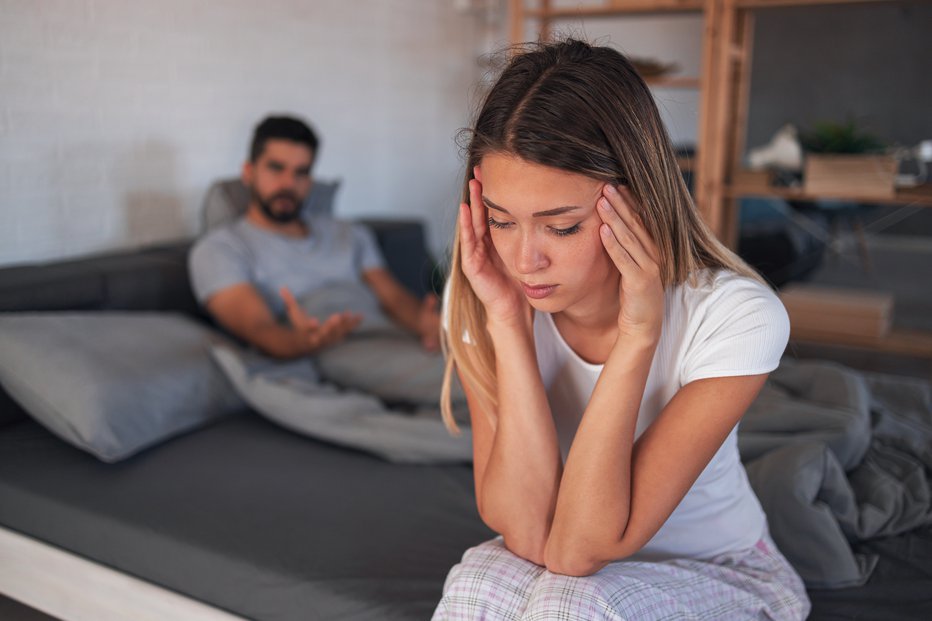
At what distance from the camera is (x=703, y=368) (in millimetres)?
1146

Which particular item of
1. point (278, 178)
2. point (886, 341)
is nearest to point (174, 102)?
point (278, 178)

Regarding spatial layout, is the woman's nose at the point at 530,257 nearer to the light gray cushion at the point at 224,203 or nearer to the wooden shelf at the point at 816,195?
the light gray cushion at the point at 224,203

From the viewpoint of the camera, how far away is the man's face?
105 inches

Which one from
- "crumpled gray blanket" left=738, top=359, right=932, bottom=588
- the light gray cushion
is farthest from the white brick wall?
"crumpled gray blanket" left=738, top=359, right=932, bottom=588

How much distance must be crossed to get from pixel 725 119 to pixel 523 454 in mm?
2895

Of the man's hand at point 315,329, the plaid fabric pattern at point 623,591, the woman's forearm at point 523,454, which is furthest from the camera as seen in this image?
the man's hand at point 315,329

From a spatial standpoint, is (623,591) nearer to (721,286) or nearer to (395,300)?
(721,286)

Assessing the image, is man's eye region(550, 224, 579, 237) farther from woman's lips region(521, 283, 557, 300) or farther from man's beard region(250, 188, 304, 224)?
Answer: man's beard region(250, 188, 304, 224)

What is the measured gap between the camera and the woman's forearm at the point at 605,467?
1135 millimetres

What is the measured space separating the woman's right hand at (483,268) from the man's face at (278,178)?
1.52 m

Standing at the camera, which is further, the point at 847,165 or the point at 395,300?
the point at 847,165

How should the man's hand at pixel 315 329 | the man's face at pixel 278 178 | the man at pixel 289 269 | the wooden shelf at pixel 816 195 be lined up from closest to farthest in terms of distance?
the man's hand at pixel 315 329 → the man at pixel 289 269 → the man's face at pixel 278 178 → the wooden shelf at pixel 816 195

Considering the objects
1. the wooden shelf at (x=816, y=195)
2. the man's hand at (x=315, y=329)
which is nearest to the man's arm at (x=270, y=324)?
the man's hand at (x=315, y=329)

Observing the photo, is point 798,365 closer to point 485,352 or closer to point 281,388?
point 485,352
